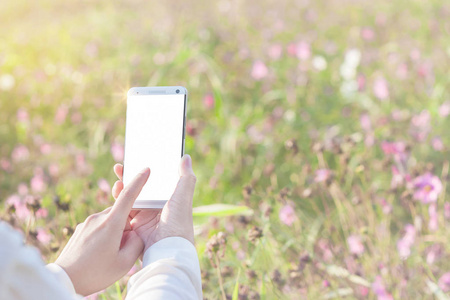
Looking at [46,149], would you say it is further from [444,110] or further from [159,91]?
[444,110]

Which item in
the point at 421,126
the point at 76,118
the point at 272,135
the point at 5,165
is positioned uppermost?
the point at 421,126

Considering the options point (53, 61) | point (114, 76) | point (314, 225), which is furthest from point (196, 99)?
point (53, 61)

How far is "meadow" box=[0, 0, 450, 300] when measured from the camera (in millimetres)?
1702

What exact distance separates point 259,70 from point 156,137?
195 centimetres

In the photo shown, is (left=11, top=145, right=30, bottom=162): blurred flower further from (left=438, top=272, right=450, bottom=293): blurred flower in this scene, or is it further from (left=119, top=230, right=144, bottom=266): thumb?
(left=438, top=272, right=450, bottom=293): blurred flower

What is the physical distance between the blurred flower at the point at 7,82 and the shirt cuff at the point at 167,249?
134 inches

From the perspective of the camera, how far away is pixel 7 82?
4.03m

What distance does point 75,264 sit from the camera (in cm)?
93

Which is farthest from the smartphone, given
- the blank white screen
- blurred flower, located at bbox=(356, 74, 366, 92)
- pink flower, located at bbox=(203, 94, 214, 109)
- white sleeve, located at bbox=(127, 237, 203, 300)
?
blurred flower, located at bbox=(356, 74, 366, 92)

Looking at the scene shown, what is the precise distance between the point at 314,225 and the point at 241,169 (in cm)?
64

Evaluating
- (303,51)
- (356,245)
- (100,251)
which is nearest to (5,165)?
(303,51)

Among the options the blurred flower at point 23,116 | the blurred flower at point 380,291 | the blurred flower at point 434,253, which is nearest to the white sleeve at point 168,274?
the blurred flower at point 380,291

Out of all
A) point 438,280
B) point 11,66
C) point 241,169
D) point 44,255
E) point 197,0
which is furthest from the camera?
point 197,0

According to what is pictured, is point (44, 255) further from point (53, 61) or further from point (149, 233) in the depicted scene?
point (53, 61)
